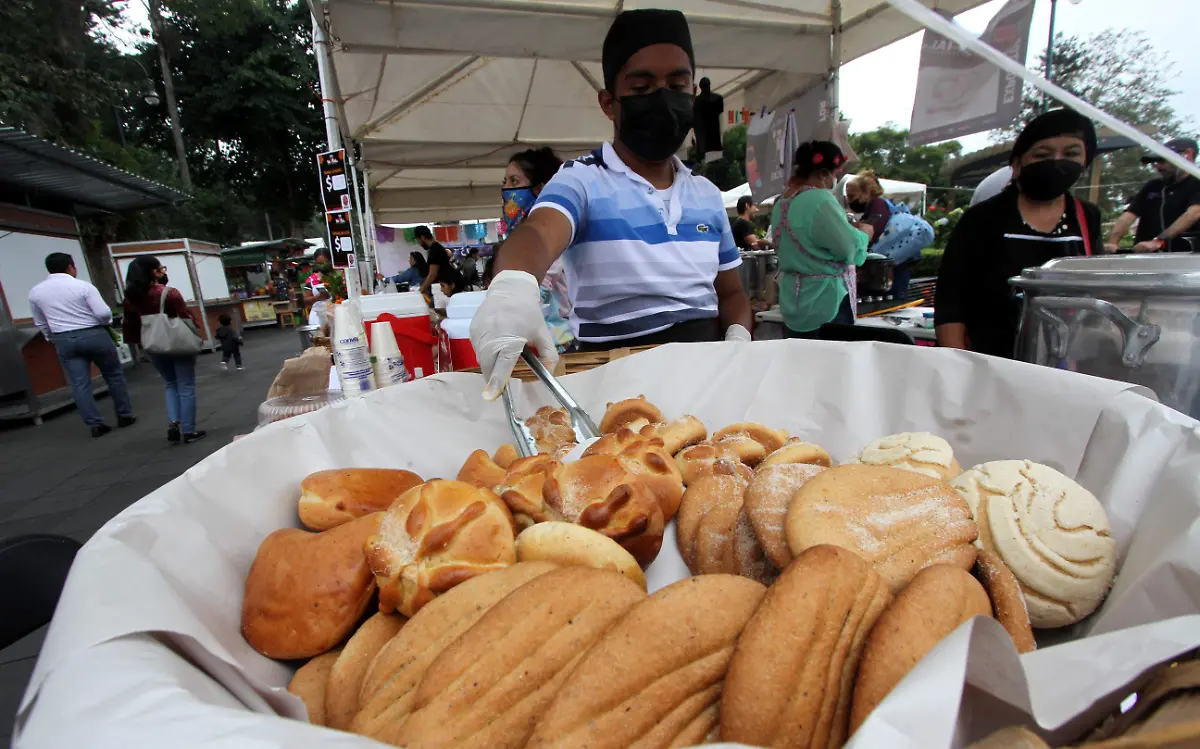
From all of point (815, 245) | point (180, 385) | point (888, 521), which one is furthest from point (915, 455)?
point (180, 385)

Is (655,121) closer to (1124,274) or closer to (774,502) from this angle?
(1124,274)

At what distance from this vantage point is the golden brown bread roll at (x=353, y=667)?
95cm

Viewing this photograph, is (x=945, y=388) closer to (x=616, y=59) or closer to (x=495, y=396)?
(x=495, y=396)

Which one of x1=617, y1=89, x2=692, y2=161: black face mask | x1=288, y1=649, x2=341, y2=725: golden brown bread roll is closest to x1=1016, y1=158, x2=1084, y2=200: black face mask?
x1=617, y1=89, x2=692, y2=161: black face mask

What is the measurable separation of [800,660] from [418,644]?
57 centimetres

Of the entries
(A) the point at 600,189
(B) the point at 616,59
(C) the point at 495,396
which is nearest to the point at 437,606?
(C) the point at 495,396

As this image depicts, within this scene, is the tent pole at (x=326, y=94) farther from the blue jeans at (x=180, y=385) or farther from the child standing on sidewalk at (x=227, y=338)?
the child standing on sidewalk at (x=227, y=338)

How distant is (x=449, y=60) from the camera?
20.8ft

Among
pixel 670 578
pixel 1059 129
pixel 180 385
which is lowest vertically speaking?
pixel 180 385

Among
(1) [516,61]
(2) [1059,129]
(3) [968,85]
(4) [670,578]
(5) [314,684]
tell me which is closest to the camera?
(5) [314,684]

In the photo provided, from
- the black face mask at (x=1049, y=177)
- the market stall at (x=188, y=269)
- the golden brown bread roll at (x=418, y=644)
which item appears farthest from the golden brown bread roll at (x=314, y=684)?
the market stall at (x=188, y=269)

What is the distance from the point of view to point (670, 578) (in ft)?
4.28

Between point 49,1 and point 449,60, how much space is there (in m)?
23.1

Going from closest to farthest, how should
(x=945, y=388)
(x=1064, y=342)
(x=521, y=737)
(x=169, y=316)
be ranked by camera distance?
(x=521, y=737) < (x=945, y=388) < (x=1064, y=342) < (x=169, y=316)
